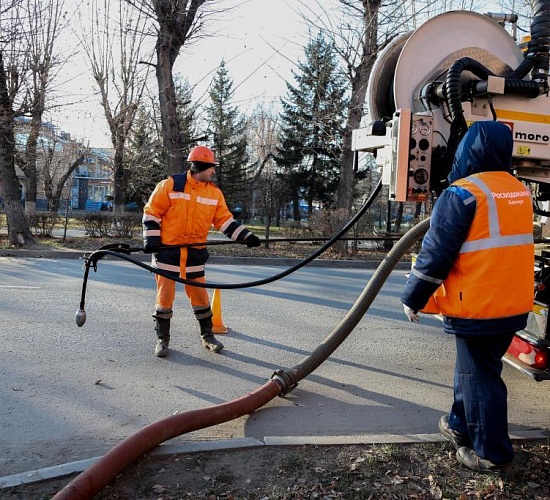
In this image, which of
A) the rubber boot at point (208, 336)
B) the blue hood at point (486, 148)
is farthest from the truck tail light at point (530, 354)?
the rubber boot at point (208, 336)

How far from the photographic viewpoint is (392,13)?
1444 centimetres

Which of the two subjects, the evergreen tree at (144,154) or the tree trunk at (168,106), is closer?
the tree trunk at (168,106)

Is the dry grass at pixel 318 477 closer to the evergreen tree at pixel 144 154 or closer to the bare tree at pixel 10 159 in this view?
the bare tree at pixel 10 159

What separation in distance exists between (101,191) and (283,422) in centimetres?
7492

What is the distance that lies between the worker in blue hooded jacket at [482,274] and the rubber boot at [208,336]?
8.88ft

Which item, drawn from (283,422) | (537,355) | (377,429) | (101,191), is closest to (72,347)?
(283,422)

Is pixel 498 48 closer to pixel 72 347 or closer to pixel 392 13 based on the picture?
pixel 72 347

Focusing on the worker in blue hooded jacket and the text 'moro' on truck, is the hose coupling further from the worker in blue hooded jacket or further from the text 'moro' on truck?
the text 'moro' on truck

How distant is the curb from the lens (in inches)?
105

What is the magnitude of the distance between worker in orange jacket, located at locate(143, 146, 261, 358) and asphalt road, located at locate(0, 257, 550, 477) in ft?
2.01

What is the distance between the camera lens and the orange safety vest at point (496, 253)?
261 cm

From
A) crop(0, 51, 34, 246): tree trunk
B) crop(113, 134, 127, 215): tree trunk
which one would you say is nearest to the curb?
crop(0, 51, 34, 246): tree trunk

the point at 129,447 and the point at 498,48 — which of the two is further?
the point at 498,48

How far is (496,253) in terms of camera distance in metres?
2.61
